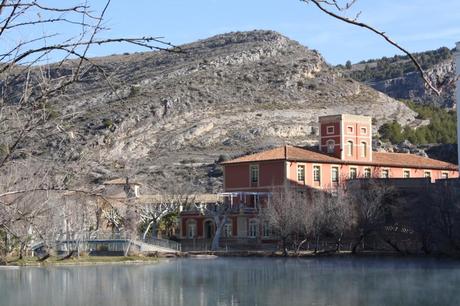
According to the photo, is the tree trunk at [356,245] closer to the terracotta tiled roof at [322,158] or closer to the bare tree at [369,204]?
the bare tree at [369,204]

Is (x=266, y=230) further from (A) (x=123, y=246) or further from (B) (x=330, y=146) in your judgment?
(A) (x=123, y=246)

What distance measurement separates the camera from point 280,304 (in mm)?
27594

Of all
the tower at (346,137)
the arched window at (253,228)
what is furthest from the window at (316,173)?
the arched window at (253,228)

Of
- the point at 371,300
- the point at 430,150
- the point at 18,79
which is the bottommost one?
the point at 371,300

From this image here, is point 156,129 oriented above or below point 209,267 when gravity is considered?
above

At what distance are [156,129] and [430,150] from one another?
3584 cm

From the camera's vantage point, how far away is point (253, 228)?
57938 mm

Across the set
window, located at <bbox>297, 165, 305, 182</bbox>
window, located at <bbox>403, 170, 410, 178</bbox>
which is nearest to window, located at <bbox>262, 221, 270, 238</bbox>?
window, located at <bbox>297, 165, 305, 182</bbox>

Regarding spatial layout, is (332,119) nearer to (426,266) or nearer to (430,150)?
(426,266)

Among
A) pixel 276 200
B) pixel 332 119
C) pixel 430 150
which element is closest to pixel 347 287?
pixel 276 200

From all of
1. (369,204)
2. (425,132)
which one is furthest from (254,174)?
(425,132)

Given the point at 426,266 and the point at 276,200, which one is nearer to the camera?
the point at 426,266

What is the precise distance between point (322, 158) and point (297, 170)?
238 cm

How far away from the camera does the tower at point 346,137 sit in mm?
61469
